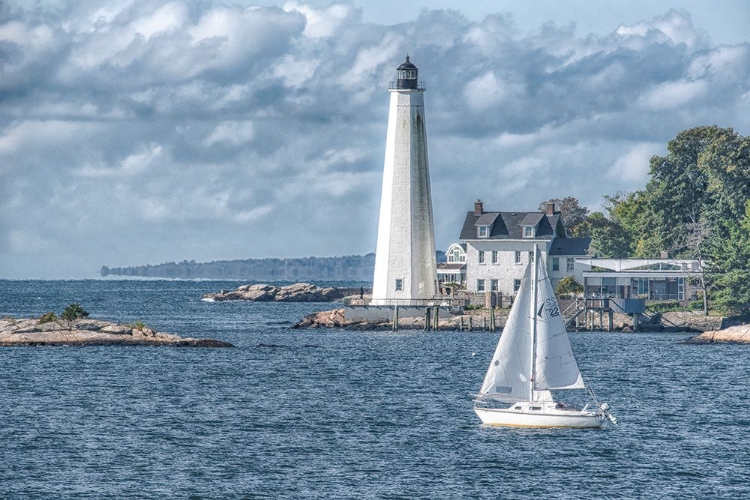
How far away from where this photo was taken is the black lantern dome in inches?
3457

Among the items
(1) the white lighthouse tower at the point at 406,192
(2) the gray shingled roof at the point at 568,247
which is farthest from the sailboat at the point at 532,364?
(2) the gray shingled roof at the point at 568,247

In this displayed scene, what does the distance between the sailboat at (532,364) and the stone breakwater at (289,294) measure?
415ft

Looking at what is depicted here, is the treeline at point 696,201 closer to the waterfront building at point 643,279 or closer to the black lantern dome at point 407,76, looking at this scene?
the waterfront building at point 643,279

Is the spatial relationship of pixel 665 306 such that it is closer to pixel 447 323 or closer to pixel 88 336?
pixel 447 323

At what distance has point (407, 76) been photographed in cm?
8806

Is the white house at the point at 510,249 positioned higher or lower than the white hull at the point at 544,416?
higher

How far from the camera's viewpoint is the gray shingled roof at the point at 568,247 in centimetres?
10436

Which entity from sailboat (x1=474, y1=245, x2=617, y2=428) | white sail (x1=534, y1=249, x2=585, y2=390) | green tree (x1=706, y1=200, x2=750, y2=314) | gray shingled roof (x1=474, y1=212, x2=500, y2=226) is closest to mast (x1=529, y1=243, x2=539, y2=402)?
sailboat (x1=474, y1=245, x2=617, y2=428)

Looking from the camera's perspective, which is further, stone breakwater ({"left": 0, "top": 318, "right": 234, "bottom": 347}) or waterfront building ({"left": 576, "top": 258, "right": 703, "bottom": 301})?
waterfront building ({"left": 576, "top": 258, "right": 703, "bottom": 301})

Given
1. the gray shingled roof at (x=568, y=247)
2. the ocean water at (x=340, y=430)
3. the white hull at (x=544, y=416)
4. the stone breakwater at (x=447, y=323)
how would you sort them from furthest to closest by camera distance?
the gray shingled roof at (x=568, y=247) → the stone breakwater at (x=447, y=323) → the white hull at (x=544, y=416) → the ocean water at (x=340, y=430)

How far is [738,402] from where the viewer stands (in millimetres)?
53406

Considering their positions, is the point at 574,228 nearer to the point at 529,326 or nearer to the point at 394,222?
the point at 394,222

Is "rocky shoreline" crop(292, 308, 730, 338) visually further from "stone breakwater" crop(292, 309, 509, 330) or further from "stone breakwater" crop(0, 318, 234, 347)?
"stone breakwater" crop(0, 318, 234, 347)

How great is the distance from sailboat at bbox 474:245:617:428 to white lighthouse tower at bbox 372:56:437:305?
42015 mm
